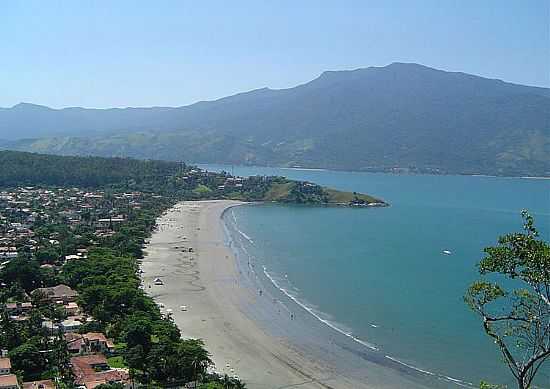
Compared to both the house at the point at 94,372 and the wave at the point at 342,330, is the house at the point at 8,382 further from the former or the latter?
the wave at the point at 342,330

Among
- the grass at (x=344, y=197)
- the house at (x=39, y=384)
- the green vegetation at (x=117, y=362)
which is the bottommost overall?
the green vegetation at (x=117, y=362)

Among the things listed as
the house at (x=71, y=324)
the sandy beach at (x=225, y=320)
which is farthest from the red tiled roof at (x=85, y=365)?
the sandy beach at (x=225, y=320)

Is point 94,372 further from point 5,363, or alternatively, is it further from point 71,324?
point 71,324

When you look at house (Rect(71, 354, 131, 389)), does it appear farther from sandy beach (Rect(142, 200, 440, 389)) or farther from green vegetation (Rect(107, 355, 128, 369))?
sandy beach (Rect(142, 200, 440, 389))

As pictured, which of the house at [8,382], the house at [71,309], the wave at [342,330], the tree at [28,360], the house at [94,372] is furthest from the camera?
the house at [71,309]

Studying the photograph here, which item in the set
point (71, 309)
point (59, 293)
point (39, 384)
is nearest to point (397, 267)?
point (59, 293)

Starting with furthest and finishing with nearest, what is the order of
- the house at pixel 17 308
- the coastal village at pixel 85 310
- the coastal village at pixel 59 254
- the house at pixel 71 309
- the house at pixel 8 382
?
1. the house at pixel 71 309
2. the house at pixel 17 308
3. the coastal village at pixel 59 254
4. the coastal village at pixel 85 310
5. the house at pixel 8 382

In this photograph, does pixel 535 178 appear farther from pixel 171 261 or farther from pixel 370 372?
pixel 370 372
